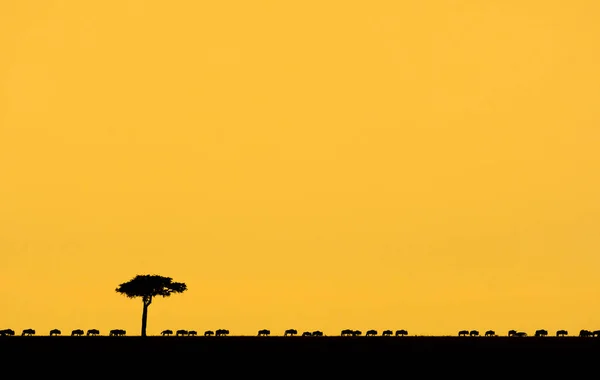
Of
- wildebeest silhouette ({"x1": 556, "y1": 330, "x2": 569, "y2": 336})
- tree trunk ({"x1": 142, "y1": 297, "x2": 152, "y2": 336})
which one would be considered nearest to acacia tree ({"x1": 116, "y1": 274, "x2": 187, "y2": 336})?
tree trunk ({"x1": 142, "y1": 297, "x2": 152, "y2": 336})

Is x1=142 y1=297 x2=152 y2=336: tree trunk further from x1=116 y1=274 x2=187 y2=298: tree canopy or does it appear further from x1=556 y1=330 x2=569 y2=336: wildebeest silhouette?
x1=556 y1=330 x2=569 y2=336: wildebeest silhouette

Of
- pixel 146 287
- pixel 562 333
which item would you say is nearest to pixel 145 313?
pixel 146 287

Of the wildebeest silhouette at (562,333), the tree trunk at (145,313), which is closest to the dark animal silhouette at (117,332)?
the tree trunk at (145,313)

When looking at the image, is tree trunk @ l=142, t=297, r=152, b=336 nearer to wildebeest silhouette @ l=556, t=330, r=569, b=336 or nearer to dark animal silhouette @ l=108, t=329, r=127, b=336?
dark animal silhouette @ l=108, t=329, r=127, b=336
